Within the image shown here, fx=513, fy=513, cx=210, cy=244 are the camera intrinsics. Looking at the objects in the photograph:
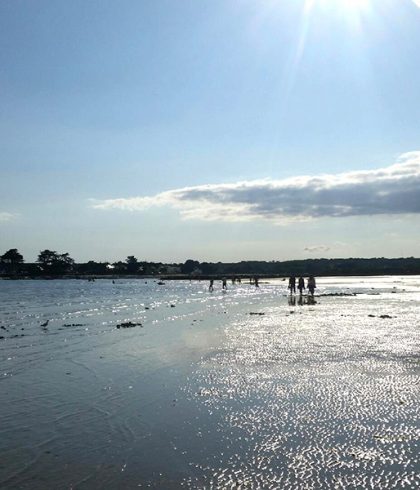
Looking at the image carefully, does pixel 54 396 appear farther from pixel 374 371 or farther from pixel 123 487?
pixel 374 371

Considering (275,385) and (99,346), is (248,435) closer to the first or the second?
(275,385)

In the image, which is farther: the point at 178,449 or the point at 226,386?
the point at 226,386

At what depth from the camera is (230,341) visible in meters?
24.1

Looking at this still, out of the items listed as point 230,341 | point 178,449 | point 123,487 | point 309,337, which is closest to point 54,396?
point 178,449

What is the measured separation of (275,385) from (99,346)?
11.9 m

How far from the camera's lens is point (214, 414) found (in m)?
11.4

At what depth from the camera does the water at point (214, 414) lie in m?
7.98

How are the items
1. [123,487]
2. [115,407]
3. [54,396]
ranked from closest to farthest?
[123,487], [115,407], [54,396]

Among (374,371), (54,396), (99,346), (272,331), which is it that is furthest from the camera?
(272,331)

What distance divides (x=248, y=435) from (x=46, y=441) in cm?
385

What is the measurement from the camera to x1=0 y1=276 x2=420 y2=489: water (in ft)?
26.2

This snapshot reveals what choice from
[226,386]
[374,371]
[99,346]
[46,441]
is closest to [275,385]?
[226,386]

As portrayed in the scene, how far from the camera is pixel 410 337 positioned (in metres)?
23.7

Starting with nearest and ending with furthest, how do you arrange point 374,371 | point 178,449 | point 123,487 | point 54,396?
point 123,487
point 178,449
point 54,396
point 374,371
